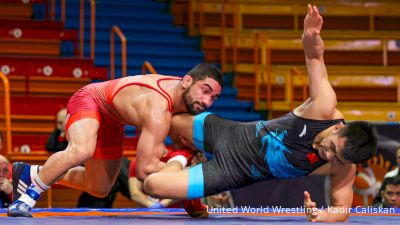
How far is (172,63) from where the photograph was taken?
9.51m

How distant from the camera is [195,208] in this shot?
179 inches

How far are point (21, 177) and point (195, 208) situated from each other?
95 centimetres

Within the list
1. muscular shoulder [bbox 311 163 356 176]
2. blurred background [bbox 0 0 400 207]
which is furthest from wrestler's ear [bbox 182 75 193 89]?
blurred background [bbox 0 0 400 207]

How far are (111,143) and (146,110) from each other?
0.61 m

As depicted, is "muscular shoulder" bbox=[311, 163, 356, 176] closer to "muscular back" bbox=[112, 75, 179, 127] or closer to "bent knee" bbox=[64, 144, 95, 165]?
"muscular back" bbox=[112, 75, 179, 127]

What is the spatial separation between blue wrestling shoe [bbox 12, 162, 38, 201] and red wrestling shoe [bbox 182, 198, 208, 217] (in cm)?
83

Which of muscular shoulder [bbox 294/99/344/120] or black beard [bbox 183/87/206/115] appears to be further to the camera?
black beard [bbox 183/87/206/115]

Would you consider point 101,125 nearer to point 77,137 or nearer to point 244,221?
point 77,137

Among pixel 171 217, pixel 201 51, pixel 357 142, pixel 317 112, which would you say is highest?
pixel 317 112

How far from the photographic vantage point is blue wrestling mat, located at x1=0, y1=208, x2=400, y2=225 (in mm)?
4066

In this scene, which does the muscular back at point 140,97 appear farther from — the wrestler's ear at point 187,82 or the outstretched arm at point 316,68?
the outstretched arm at point 316,68

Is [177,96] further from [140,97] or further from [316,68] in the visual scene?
[316,68]

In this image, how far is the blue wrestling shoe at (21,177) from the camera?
472 centimetres

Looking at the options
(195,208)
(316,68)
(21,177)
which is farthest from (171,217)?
(316,68)
